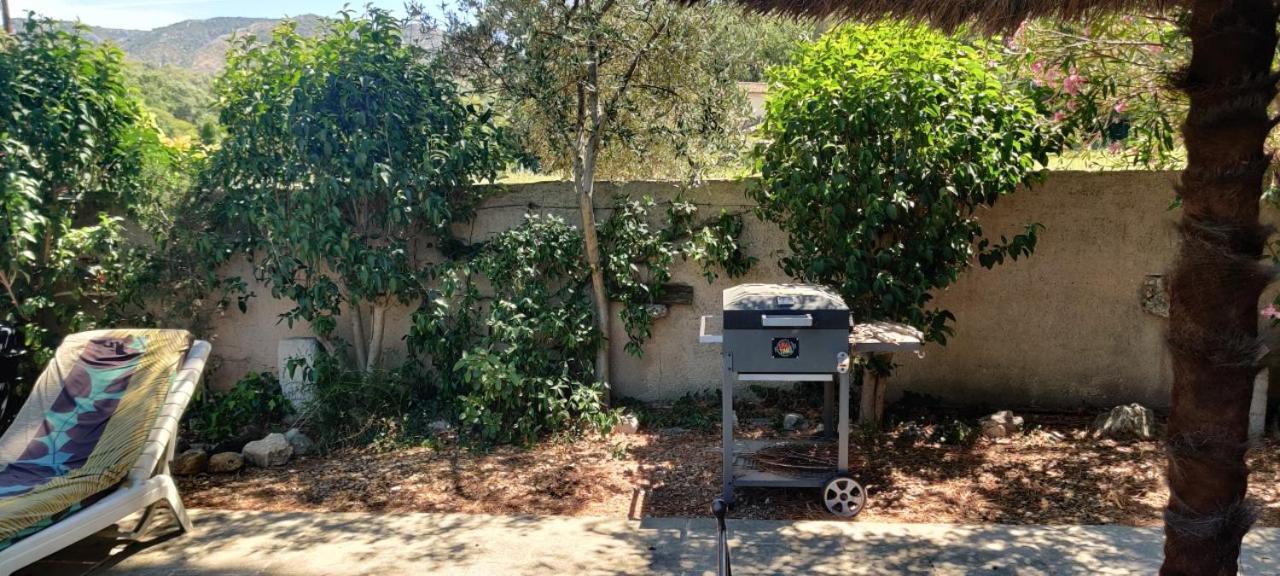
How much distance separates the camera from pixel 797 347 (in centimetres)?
485

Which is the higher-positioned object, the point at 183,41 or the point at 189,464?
the point at 183,41

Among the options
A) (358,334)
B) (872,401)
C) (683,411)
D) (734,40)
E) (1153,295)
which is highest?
(734,40)

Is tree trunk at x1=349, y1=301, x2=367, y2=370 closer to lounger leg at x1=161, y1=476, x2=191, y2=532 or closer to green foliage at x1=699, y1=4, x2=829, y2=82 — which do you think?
lounger leg at x1=161, y1=476, x2=191, y2=532

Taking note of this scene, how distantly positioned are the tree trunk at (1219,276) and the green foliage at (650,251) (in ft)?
12.7

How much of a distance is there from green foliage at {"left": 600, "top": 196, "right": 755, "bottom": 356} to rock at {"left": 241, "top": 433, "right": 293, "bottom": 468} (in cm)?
246

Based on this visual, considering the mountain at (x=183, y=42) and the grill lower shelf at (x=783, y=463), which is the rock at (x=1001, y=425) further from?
the mountain at (x=183, y=42)

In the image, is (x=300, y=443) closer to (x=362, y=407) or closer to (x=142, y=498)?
(x=362, y=407)

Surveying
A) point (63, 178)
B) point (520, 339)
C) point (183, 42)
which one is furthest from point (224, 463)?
point (183, 42)

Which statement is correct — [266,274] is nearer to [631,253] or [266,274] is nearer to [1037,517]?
[631,253]

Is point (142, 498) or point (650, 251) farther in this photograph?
point (650, 251)

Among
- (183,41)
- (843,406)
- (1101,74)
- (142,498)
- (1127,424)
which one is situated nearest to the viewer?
(142,498)

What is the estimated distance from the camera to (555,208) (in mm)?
7148

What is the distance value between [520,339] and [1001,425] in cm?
335

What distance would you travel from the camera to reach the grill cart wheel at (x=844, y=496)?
16.8ft
